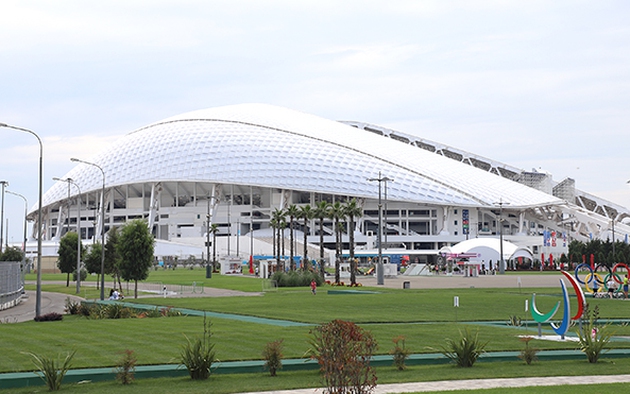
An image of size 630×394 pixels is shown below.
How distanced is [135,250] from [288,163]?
256 ft

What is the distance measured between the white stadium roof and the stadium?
0.75ft

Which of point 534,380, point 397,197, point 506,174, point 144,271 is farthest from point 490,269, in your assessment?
point 506,174

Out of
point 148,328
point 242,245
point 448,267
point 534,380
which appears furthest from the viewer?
point 242,245

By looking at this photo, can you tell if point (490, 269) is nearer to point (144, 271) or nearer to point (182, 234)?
point (144, 271)

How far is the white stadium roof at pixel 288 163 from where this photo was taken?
12556 cm

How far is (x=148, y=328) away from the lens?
26.4 metres

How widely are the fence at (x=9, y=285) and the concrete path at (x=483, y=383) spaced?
103 ft

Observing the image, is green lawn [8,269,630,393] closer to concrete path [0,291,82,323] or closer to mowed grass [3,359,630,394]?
mowed grass [3,359,630,394]

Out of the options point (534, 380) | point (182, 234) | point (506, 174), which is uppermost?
point (506, 174)

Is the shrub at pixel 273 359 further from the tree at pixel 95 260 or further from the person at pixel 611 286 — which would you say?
the tree at pixel 95 260

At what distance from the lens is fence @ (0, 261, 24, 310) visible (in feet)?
140

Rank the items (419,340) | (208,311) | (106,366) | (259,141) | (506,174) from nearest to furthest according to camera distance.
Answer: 1. (106,366)
2. (419,340)
3. (208,311)
4. (259,141)
5. (506,174)

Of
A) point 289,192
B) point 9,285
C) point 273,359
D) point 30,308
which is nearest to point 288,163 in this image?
point 289,192

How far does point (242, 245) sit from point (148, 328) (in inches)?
3825
